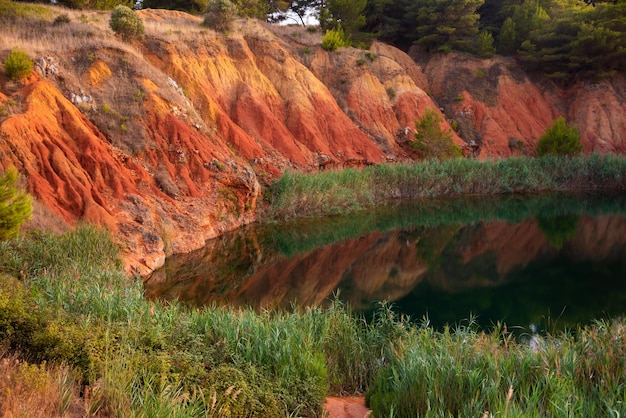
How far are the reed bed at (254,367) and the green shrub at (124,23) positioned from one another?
68.2 feet

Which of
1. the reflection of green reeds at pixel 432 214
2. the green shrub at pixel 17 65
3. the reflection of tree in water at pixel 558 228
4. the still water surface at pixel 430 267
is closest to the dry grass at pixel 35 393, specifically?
the still water surface at pixel 430 267

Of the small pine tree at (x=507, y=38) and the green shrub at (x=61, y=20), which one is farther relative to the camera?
the small pine tree at (x=507, y=38)

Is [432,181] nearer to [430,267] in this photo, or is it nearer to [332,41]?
[430,267]

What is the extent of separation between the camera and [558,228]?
23125 millimetres

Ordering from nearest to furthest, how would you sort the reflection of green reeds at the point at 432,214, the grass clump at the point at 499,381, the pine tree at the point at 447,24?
the grass clump at the point at 499,381, the reflection of green reeds at the point at 432,214, the pine tree at the point at 447,24

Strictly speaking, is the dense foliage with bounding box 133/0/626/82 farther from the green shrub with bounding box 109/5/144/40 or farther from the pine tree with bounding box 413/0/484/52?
the green shrub with bounding box 109/5/144/40

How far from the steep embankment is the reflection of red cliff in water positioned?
191 centimetres

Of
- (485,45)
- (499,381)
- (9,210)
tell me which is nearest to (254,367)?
Result: (499,381)

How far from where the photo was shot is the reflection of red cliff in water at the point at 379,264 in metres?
13.6

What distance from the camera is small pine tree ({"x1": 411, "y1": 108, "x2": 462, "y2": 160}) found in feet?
112

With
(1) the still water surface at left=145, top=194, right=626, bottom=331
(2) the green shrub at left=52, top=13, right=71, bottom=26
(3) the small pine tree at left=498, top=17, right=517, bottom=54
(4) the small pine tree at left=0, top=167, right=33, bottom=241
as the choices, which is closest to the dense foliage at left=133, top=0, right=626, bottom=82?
(3) the small pine tree at left=498, top=17, right=517, bottom=54

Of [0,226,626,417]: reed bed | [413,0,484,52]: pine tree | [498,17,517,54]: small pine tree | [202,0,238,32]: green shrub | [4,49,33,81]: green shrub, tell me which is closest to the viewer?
[0,226,626,417]: reed bed

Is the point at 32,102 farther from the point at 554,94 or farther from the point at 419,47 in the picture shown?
the point at 554,94

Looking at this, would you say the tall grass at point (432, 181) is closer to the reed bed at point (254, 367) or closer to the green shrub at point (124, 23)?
the green shrub at point (124, 23)
